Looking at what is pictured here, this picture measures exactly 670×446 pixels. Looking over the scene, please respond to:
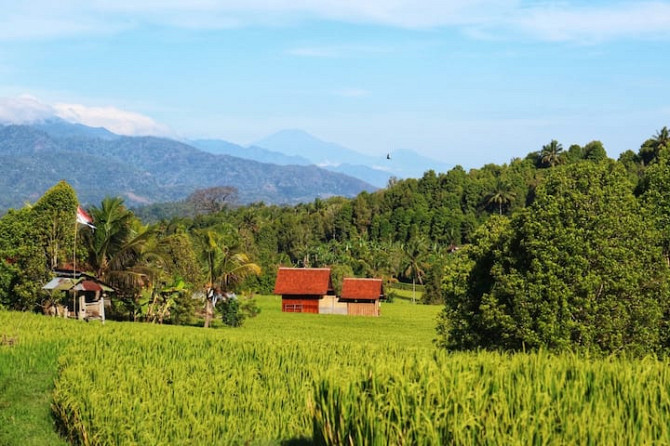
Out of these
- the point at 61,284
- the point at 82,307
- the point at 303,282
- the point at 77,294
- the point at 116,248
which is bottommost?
the point at 303,282

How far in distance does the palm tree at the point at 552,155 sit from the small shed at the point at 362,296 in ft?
222

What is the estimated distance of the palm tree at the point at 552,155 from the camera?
111m

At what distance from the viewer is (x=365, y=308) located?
5331cm

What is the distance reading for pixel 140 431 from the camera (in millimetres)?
9539

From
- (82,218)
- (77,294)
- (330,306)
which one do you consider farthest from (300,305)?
(82,218)

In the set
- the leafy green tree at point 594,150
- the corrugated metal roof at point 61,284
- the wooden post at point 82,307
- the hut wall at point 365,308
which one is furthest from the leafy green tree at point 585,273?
the leafy green tree at point 594,150

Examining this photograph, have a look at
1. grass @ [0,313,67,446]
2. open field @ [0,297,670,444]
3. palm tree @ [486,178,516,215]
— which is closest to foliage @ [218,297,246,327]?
open field @ [0,297,670,444]

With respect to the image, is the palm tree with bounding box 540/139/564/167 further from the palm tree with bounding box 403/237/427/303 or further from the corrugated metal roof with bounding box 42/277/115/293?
the corrugated metal roof with bounding box 42/277/115/293

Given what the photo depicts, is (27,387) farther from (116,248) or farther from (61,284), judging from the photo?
(116,248)

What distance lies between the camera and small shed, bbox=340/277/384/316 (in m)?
52.9

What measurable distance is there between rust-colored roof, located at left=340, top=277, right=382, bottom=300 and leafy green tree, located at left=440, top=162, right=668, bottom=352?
36048 millimetres

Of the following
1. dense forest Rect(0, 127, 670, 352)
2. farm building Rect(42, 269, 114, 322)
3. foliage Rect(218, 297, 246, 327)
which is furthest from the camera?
foliage Rect(218, 297, 246, 327)

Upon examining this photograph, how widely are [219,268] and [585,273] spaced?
87.8 feet

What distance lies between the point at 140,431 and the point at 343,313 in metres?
45.5
